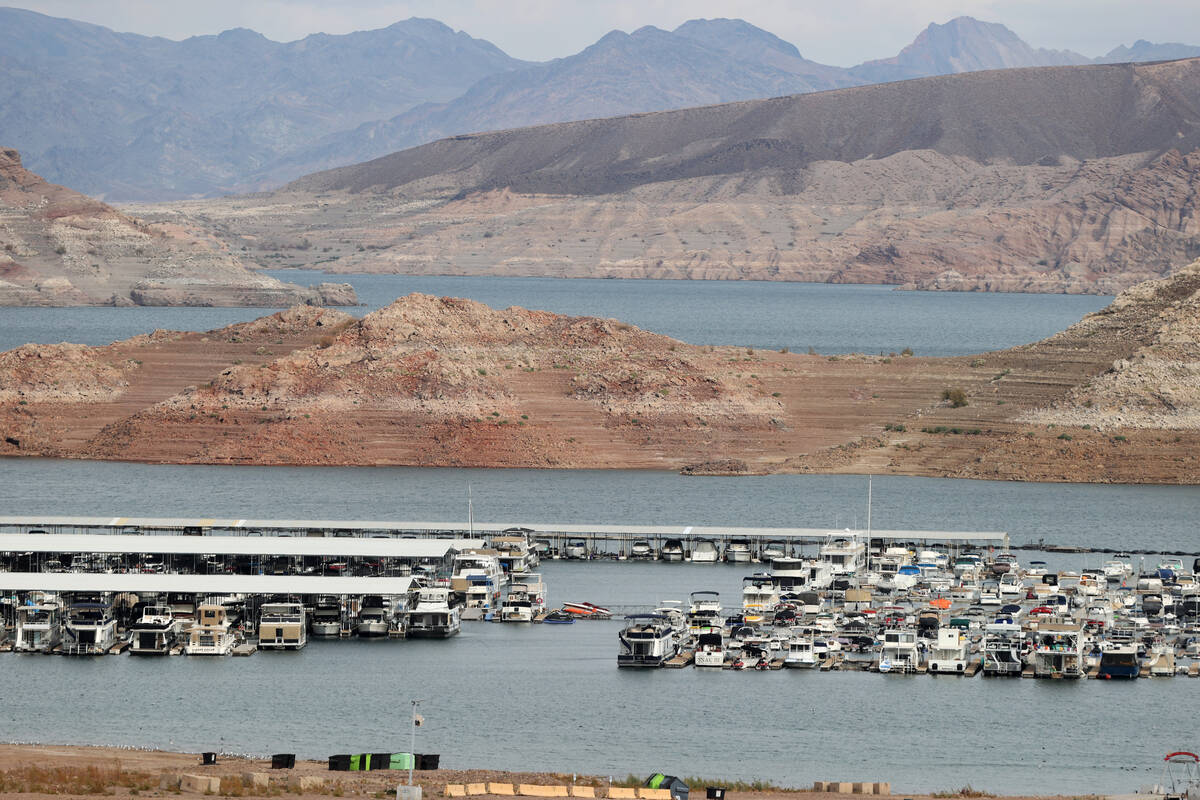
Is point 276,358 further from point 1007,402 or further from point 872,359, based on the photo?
point 1007,402

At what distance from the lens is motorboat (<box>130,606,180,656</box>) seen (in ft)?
222

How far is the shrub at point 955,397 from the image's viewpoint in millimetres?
121812

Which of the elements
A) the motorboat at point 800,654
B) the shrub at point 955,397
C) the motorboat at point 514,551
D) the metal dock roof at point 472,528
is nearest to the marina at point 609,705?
the motorboat at point 800,654

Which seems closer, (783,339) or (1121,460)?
(1121,460)

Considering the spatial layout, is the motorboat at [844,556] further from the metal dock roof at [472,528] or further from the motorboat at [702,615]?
the motorboat at [702,615]

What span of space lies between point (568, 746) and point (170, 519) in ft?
125

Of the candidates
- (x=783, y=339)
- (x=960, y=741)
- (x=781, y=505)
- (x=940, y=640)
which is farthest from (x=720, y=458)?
(x=783, y=339)

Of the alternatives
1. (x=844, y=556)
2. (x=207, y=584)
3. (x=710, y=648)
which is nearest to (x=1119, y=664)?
(x=710, y=648)

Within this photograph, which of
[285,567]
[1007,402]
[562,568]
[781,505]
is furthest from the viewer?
[1007,402]

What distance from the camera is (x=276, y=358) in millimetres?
136750

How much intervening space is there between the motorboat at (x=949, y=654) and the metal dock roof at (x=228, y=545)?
20932 millimetres

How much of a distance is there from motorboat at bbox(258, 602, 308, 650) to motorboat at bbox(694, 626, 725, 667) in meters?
12.6

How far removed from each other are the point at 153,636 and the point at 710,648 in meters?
17.3

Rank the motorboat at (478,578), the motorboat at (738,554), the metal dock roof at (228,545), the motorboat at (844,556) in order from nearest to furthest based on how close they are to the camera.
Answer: the motorboat at (478,578), the metal dock roof at (228,545), the motorboat at (844,556), the motorboat at (738,554)
